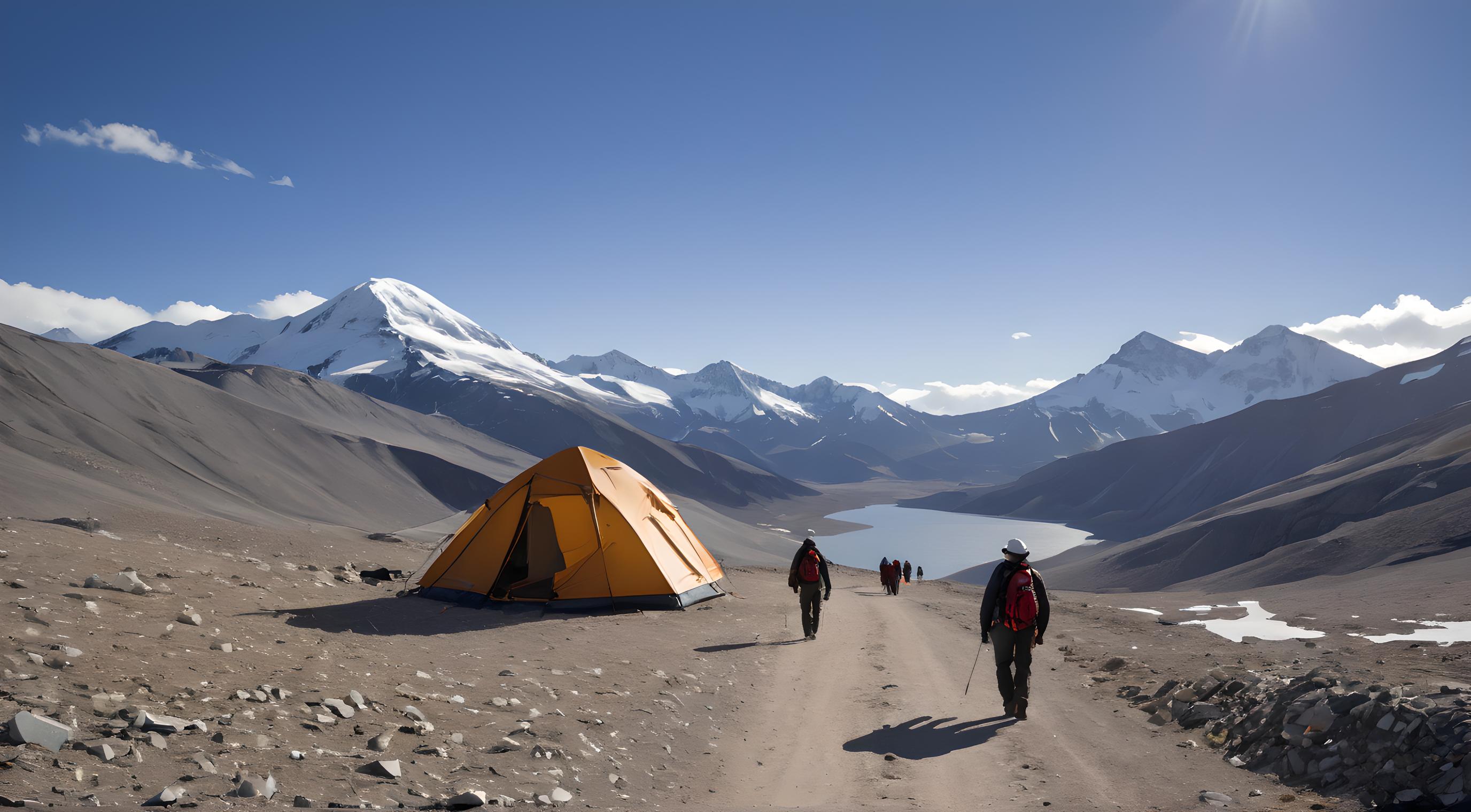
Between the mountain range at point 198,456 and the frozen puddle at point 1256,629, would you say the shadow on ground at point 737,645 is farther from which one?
the mountain range at point 198,456

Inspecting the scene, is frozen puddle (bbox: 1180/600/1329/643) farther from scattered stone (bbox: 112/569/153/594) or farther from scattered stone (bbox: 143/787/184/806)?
scattered stone (bbox: 112/569/153/594)

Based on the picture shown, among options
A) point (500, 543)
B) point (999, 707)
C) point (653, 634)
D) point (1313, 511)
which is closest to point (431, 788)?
point (999, 707)

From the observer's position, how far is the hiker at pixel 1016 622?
9141mm

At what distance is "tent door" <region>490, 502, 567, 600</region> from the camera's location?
16.0 meters

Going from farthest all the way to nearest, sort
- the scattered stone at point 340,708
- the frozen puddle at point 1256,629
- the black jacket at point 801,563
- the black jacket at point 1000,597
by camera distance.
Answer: the frozen puddle at point 1256,629
the black jacket at point 801,563
the black jacket at point 1000,597
the scattered stone at point 340,708

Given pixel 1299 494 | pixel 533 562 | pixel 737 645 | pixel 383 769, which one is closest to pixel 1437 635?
pixel 737 645

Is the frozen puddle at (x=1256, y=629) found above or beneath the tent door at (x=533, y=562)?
beneath

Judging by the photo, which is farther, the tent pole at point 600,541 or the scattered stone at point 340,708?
the tent pole at point 600,541

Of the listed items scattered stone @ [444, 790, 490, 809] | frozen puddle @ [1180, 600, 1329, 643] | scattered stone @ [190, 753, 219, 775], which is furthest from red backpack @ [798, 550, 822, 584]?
scattered stone @ [190, 753, 219, 775]

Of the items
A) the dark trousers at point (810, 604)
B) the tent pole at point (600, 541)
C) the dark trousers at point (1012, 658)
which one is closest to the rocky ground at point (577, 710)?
the dark trousers at point (1012, 658)

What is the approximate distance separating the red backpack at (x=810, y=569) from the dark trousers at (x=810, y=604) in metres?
0.08

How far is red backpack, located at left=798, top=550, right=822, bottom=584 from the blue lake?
346ft

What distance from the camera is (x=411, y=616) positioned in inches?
532

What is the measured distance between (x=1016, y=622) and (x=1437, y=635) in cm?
1392
